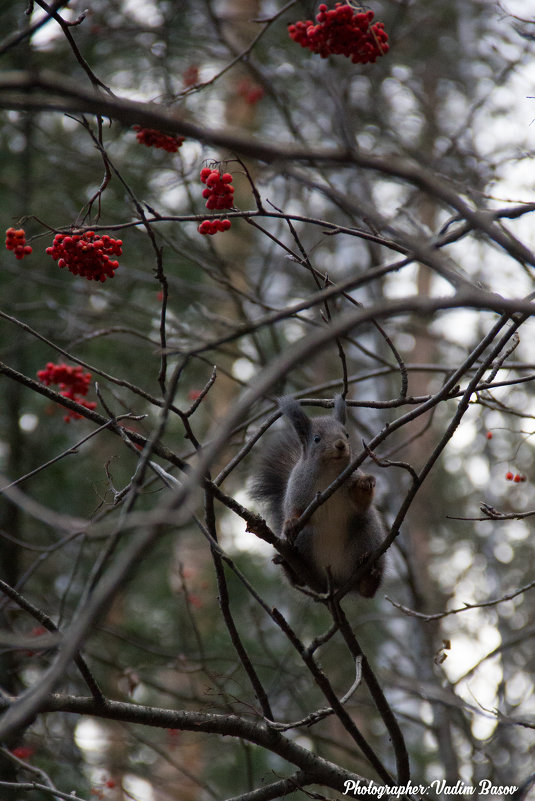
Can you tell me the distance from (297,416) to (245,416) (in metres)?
0.29

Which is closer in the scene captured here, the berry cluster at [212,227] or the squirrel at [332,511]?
the berry cluster at [212,227]

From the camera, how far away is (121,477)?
265 inches

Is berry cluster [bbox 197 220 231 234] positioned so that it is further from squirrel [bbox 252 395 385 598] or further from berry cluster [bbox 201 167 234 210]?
squirrel [bbox 252 395 385 598]

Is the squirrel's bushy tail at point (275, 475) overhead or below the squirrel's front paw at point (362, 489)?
overhead

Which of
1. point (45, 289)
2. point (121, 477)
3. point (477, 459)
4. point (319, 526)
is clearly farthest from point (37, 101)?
point (477, 459)

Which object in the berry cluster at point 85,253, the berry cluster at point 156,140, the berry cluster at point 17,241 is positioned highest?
the berry cluster at point 156,140

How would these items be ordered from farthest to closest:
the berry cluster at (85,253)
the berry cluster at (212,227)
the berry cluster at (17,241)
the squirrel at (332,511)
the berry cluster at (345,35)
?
the squirrel at (332,511), the berry cluster at (345,35), the berry cluster at (17,241), the berry cluster at (212,227), the berry cluster at (85,253)

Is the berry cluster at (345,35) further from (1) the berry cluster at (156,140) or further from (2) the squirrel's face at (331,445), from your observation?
(2) the squirrel's face at (331,445)

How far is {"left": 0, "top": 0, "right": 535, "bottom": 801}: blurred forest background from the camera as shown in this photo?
3801 millimetres

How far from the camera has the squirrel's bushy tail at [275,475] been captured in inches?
164

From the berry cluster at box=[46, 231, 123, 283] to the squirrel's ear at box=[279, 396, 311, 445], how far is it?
94 centimetres

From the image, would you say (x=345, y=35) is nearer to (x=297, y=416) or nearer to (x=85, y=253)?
(x=85, y=253)

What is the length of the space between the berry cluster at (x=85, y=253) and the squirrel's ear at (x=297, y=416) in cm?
94

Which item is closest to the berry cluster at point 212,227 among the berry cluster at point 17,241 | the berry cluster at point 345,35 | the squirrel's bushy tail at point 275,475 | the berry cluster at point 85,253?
the berry cluster at point 85,253
